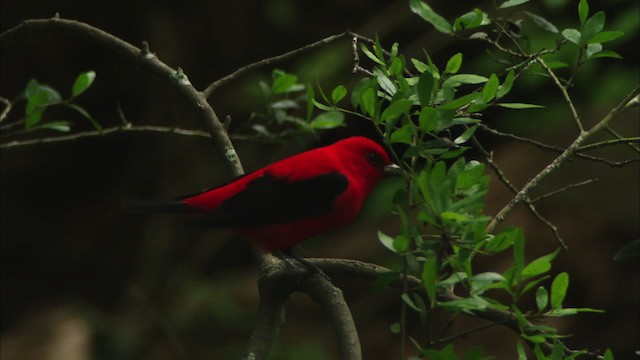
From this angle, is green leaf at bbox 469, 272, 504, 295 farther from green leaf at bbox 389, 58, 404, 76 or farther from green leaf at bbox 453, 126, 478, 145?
green leaf at bbox 389, 58, 404, 76

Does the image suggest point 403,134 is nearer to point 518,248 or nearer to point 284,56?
point 518,248

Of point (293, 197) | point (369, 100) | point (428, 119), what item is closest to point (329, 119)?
point (293, 197)

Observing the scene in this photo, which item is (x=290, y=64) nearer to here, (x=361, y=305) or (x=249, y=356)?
(x=361, y=305)

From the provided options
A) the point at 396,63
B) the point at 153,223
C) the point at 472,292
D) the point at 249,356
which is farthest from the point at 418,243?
the point at 153,223

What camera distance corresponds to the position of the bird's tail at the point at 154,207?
114 inches

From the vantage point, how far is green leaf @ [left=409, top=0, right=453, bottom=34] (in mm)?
2158

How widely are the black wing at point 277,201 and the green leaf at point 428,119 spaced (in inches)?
43.8

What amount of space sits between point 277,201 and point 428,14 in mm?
876

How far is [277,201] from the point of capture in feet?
9.36

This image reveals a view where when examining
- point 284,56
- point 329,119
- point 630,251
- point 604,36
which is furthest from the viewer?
point 329,119

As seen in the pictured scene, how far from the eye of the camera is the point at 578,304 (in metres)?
4.82

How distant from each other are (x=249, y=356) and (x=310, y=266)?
11.9 inches

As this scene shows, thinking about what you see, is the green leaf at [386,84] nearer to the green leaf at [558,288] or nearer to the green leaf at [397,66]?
the green leaf at [397,66]

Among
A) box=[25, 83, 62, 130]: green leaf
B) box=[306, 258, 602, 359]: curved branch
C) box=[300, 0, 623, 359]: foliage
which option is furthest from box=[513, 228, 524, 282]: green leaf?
box=[25, 83, 62, 130]: green leaf
